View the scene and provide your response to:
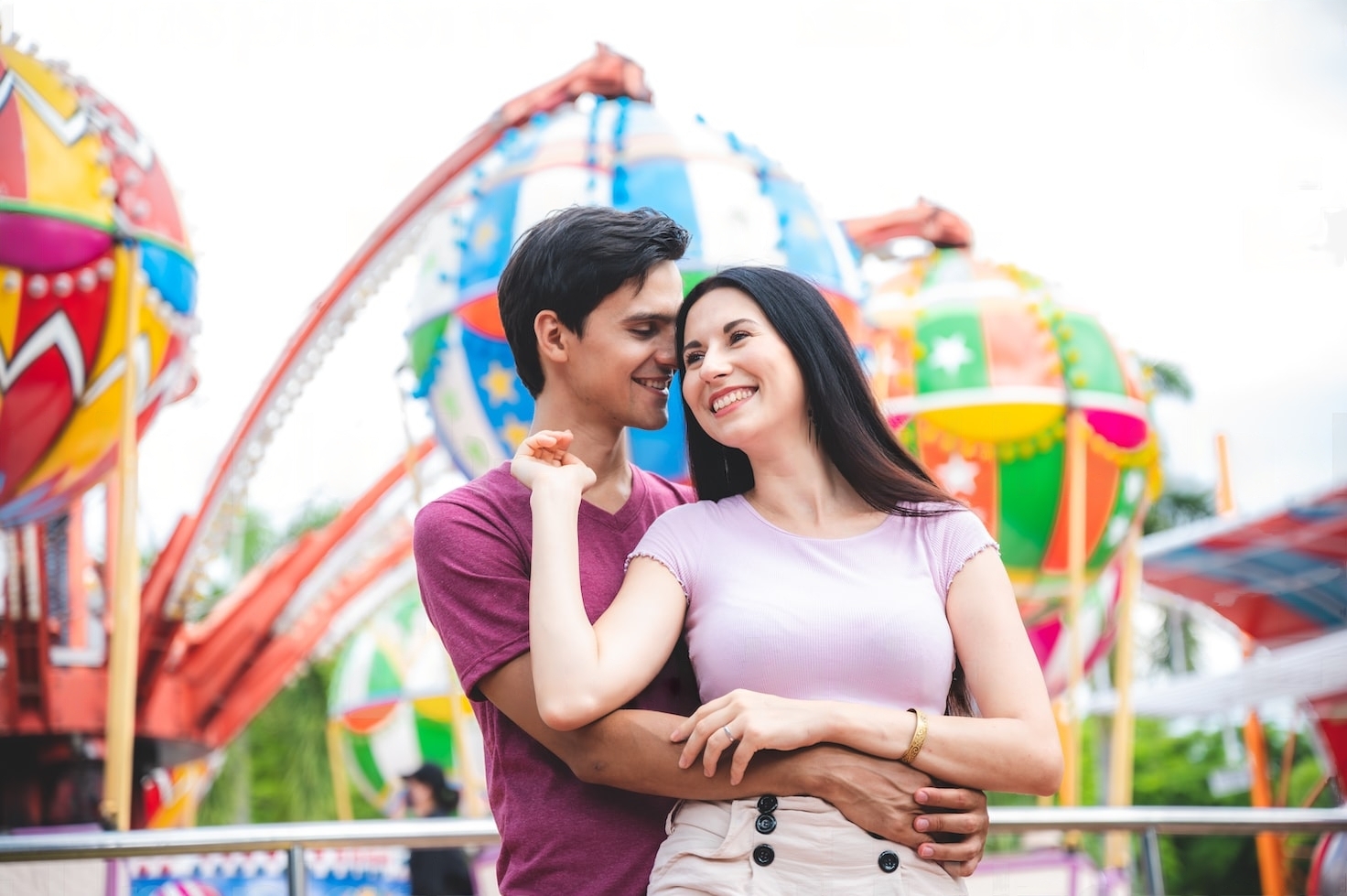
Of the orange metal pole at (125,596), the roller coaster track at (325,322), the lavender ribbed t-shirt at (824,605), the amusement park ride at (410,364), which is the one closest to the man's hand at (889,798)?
the lavender ribbed t-shirt at (824,605)

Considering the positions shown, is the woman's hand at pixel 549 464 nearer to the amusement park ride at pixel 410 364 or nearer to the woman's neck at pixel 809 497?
the woman's neck at pixel 809 497

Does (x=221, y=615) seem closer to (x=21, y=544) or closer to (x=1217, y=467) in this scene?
(x=21, y=544)

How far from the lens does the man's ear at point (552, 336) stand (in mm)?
2309

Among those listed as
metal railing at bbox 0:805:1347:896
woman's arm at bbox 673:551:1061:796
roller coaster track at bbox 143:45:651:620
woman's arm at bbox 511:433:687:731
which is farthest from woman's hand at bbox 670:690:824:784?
roller coaster track at bbox 143:45:651:620

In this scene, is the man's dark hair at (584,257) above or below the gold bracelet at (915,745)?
above

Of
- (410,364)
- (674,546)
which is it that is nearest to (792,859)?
(674,546)

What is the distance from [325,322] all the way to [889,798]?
21.8 ft

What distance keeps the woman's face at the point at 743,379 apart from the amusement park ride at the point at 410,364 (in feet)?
7.95

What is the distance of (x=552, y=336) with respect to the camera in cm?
232

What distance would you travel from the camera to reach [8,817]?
7199 mm

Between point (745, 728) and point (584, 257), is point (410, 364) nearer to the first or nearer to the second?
point (584, 257)

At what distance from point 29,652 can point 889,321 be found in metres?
5.46

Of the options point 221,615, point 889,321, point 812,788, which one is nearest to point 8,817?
point 221,615

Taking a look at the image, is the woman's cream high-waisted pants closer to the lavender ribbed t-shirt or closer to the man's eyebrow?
the lavender ribbed t-shirt
